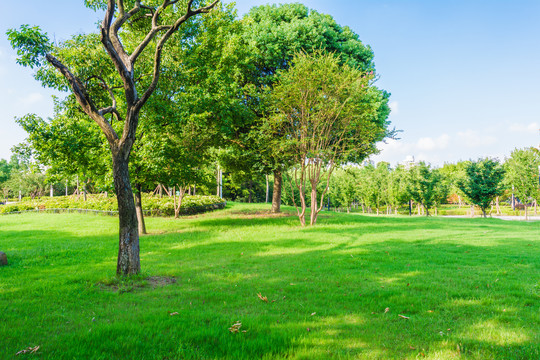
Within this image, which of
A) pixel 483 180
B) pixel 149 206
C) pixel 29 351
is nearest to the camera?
pixel 29 351

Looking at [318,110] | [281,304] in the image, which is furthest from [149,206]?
[281,304]

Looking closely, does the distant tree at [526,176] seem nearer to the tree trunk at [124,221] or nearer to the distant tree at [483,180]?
the distant tree at [483,180]

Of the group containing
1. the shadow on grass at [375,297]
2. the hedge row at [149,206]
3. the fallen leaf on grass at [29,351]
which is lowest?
the shadow on grass at [375,297]

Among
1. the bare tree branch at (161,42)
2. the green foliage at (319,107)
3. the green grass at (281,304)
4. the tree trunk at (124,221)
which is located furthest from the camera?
the green foliage at (319,107)

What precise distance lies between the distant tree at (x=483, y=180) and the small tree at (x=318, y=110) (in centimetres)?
1716

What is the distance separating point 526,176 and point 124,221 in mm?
35076

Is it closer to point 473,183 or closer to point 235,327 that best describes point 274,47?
point 235,327

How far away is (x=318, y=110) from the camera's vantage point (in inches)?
589

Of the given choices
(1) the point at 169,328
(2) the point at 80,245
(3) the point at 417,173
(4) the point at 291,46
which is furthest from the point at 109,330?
(3) the point at 417,173

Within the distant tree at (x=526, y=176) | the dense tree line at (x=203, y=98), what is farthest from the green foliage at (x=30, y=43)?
the distant tree at (x=526, y=176)

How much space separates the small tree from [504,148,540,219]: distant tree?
2228cm

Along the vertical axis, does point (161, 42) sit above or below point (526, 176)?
above

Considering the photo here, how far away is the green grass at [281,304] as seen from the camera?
323cm

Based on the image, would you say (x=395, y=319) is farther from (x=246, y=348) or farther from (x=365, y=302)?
(x=246, y=348)
